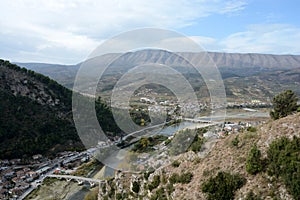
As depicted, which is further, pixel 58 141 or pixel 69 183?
pixel 58 141

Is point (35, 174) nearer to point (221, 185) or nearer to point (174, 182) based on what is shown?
point (174, 182)

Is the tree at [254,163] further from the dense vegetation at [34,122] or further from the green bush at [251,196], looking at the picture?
the dense vegetation at [34,122]

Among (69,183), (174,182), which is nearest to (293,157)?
(174,182)

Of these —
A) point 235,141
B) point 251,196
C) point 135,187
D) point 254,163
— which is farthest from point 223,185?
point 135,187

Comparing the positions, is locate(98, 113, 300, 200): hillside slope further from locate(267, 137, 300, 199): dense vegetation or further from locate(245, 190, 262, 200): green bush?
locate(267, 137, 300, 199): dense vegetation

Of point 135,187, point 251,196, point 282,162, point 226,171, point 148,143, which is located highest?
point 282,162

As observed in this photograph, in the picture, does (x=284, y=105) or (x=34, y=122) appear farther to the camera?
(x=34, y=122)

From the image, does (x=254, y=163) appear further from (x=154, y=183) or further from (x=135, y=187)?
(x=135, y=187)
